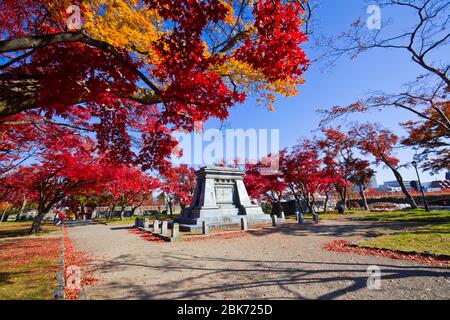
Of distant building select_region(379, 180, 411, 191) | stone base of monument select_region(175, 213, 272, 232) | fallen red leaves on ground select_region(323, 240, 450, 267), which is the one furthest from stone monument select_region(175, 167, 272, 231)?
distant building select_region(379, 180, 411, 191)

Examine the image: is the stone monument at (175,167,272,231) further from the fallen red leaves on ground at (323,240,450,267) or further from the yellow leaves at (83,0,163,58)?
the yellow leaves at (83,0,163,58)

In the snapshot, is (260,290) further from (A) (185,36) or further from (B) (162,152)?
(A) (185,36)

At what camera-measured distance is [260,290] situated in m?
4.44

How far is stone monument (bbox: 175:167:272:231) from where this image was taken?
1639 cm

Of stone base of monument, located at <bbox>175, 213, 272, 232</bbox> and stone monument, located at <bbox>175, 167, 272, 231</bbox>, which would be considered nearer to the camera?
stone base of monument, located at <bbox>175, 213, 272, 232</bbox>

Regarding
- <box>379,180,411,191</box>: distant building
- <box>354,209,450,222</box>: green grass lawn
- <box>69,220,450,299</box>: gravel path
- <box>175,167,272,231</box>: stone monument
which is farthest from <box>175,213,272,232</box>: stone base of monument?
<box>379,180,411,191</box>: distant building

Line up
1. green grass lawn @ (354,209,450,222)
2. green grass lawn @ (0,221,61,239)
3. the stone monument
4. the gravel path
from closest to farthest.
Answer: the gravel path < green grass lawn @ (354,209,450,222) < the stone monument < green grass lawn @ (0,221,61,239)

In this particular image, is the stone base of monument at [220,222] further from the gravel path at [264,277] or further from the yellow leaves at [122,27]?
the yellow leaves at [122,27]

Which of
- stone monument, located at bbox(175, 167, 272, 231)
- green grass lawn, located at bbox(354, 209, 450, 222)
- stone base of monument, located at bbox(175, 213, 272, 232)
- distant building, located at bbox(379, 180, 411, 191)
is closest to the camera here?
green grass lawn, located at bbox(354, 209, 450, 222)

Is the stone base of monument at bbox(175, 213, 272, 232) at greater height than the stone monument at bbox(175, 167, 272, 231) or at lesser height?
lesser

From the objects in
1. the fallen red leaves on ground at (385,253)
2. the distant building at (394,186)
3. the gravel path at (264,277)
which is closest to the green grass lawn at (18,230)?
the gravel path at (264,277)

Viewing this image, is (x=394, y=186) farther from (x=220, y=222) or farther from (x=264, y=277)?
(x=264, y=277)

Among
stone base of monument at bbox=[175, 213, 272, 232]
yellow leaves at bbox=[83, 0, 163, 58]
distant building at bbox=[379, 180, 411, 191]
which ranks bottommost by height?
stone base of monument at bbox=[175, 213, 272, 232]
